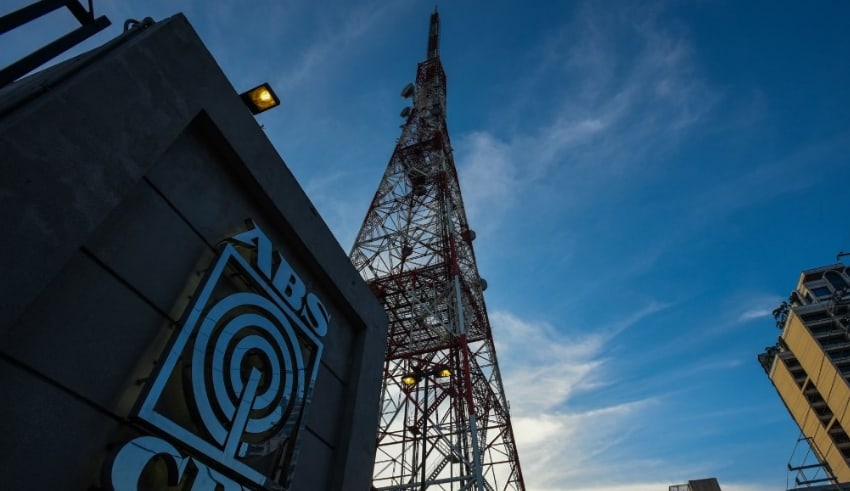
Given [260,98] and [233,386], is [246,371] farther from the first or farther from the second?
[260,98]

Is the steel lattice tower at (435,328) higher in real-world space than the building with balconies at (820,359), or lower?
lower

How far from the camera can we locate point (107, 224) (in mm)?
4715

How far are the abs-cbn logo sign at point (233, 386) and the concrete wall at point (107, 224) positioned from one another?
0.73ft

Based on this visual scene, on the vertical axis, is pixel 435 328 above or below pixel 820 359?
below

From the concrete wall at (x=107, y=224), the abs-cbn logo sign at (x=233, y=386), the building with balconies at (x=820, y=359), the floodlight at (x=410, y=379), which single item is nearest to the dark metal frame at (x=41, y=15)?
the concrete wall at (x=107, y=224)

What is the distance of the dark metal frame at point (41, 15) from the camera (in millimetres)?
4266

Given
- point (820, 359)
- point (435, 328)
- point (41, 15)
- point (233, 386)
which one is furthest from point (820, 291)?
point (41, 15)

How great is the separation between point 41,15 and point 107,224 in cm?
203

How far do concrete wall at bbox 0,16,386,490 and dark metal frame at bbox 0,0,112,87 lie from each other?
166mm

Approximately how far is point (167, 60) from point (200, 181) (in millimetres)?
1416

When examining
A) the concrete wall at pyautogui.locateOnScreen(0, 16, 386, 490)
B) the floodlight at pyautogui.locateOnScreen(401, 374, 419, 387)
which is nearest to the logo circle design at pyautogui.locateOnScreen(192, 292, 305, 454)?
the concrete wall at pyautogui.locateOnScreen(0, 16, 386, 490)

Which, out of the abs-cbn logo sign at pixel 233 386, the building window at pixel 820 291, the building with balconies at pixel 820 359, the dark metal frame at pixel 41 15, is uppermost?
the building window at pixel 820 291

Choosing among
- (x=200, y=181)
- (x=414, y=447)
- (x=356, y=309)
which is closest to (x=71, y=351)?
(x=200, y=181)

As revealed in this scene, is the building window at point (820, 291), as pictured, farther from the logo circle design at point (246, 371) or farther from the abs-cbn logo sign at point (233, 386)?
the logo circle design at point (246, 371)
